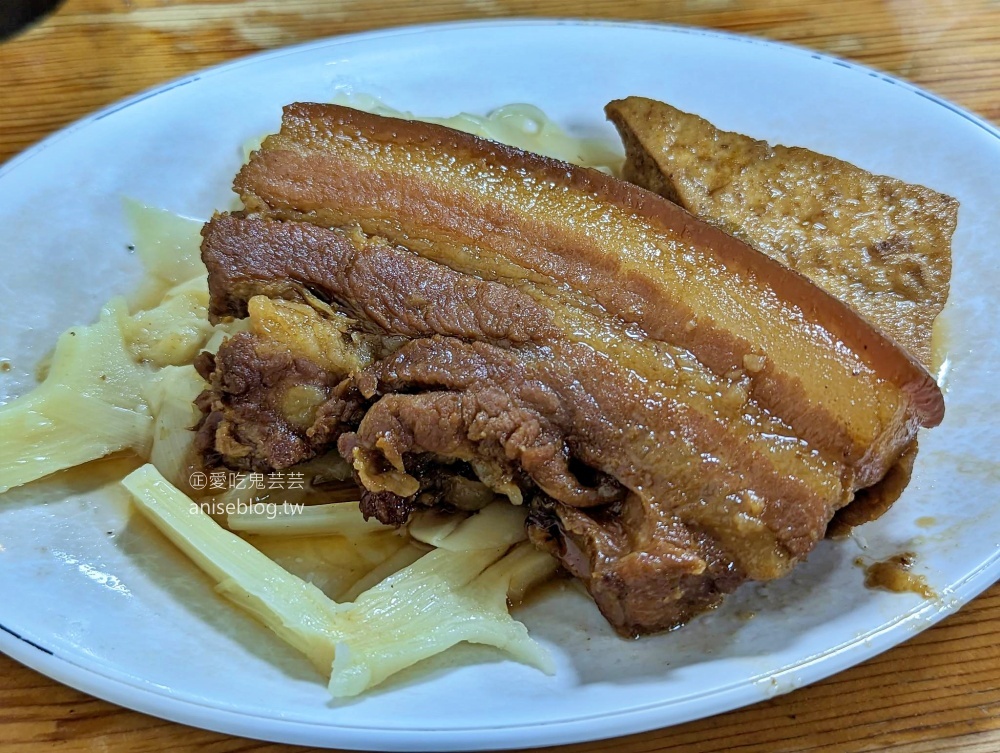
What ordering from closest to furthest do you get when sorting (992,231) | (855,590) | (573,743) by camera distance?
(573,743)
(855,590)
(992,231)

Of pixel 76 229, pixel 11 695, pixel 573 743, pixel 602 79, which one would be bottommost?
pixel 11 695

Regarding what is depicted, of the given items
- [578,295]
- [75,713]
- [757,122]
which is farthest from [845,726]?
[757,122]

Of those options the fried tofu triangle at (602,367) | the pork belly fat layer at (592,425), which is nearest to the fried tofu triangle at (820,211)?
the fried tofu triangle at (602,367)

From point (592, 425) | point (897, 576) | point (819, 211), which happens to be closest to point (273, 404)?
point (592, 425)

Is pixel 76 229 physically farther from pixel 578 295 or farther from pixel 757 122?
pixel 757 122

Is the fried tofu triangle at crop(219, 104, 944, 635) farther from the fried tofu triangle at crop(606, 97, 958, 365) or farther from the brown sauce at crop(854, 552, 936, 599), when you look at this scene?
the fried tofu triangle at crop(606, 97, 958, 365)

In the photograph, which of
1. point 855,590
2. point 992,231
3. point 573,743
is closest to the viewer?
point 573,743
